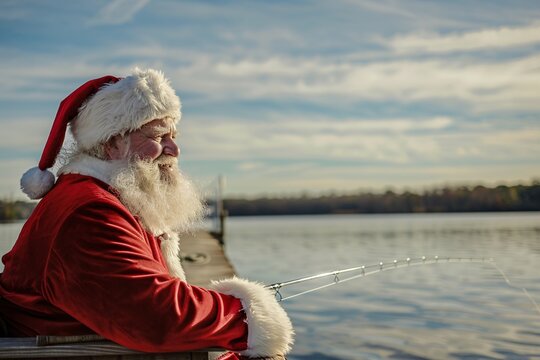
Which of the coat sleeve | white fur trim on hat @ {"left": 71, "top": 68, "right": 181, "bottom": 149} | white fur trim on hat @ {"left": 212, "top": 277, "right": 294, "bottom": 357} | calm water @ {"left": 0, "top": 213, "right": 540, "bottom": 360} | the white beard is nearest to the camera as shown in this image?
the coat sleeve

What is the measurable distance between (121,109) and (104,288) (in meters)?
0.78

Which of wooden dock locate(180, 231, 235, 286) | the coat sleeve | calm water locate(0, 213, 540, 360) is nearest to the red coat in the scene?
the coat sleeve

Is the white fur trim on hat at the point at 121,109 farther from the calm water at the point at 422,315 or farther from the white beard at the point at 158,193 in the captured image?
the calm water at the point at 422,315

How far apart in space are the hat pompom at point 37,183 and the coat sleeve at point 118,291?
1.62 feet

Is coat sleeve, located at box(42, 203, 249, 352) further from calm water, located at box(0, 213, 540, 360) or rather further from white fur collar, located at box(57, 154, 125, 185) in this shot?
calm water, located at box(0, 213, 540, 360)

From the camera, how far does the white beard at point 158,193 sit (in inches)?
104

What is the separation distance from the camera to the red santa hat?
2.78 metres

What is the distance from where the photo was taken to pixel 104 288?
2.30 meters

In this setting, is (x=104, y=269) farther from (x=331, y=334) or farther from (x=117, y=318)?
(x=331, y=334)

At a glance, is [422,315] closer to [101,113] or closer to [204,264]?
[204,264]

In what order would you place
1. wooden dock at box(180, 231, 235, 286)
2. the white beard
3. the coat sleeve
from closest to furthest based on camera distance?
1. the coat sleeve
2. the white beard
3. wooden dock at box(180, 231, 235, 286)

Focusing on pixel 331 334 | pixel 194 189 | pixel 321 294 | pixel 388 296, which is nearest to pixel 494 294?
pixel 388 296

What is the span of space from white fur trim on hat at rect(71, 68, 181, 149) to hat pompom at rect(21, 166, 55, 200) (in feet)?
0.58

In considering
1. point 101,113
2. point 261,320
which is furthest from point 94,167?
point 261,320
